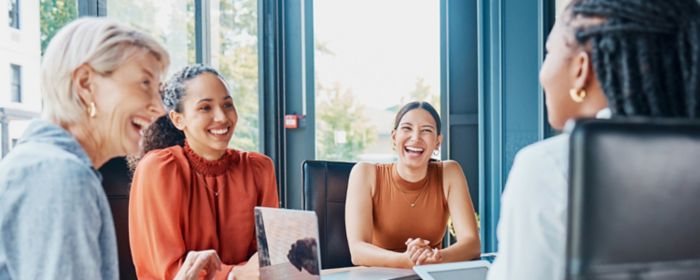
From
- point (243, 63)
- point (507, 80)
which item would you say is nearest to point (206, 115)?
point (507, 80)

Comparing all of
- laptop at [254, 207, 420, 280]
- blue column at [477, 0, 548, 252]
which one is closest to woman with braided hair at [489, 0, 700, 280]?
laptop at [254, 207, 420, 280]

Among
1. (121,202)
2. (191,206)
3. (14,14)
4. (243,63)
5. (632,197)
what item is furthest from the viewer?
(243,63)

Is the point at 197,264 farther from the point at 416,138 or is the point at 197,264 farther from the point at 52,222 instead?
the point at 416,138

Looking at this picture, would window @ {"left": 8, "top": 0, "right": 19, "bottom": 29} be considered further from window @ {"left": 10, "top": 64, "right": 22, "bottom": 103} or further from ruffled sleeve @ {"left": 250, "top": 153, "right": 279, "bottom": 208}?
ruffled sleeve @ {"left": 250, "top": 153, "right": 279, "bottom": 208}

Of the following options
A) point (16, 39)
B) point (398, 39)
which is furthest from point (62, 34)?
point (398, 39)

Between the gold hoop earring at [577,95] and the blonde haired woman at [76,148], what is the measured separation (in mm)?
666

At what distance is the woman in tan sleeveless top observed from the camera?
218 centimetres

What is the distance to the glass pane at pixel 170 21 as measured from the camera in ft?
8.50

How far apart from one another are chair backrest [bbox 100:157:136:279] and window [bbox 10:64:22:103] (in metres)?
0.49

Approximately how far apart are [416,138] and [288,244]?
111 centimetres

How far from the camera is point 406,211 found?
2.24 meters

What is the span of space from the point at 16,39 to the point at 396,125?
1453 mm

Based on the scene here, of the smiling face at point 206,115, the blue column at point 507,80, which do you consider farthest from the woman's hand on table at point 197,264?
the blue column at point 507,80

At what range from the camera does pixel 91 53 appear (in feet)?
2.75
